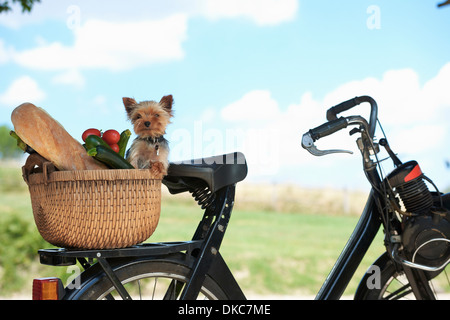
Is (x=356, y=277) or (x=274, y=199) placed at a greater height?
(x=274, y=199)

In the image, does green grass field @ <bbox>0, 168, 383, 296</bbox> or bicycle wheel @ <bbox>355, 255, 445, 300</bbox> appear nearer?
bicycle wheel @ <bbox>355, 255, 445, 300</bbox>

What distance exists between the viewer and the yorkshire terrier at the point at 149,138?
1917 mm

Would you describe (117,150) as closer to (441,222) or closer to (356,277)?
(441,222)

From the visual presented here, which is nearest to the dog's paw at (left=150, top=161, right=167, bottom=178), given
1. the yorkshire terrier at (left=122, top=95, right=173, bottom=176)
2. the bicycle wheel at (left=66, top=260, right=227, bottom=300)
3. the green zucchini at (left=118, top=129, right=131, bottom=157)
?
the yorkshire terrier at (left=122, top=95, right=173, bottom=176)

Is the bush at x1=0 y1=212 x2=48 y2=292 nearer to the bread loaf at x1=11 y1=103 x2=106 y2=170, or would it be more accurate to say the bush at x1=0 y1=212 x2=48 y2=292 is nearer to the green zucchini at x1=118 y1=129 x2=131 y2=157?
the green zucchini at x1=118 y1=129 x2=131 y2=157

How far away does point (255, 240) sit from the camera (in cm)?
788

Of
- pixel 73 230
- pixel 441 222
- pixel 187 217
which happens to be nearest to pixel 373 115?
pixel 441 222

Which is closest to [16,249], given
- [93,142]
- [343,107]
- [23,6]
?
[23,6]

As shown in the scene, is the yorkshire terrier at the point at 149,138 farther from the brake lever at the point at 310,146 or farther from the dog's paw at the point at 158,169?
the brake lever at the point at 310,146

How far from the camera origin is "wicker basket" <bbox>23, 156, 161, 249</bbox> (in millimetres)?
1783

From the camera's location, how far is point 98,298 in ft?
6.16
